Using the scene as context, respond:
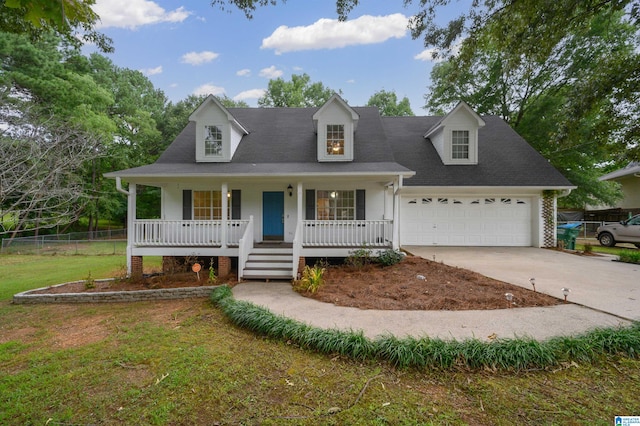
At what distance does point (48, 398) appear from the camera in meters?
3.09

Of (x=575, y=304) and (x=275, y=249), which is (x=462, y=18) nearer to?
(x=575, y=304)

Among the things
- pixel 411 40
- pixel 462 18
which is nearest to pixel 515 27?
pixel 462 18

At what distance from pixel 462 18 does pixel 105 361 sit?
9.34 metres

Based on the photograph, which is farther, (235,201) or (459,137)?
(459,137)

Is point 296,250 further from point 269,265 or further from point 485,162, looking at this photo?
point 485,162

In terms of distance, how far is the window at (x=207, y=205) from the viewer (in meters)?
10.3

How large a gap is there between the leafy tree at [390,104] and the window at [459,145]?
1689cm

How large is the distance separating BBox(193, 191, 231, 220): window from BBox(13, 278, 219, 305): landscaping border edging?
3824 millimetres

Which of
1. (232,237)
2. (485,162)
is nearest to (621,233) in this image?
(485,162)

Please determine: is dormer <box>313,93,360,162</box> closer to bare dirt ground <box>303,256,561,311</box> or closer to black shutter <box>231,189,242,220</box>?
black shutter <box>231,189,242,220</box>

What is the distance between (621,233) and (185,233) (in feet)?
66.1

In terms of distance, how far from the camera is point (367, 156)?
10.5m

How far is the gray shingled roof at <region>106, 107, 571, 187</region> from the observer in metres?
9.03

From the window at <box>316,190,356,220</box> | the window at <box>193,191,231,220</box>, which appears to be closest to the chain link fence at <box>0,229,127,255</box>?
the window at <box>193,191,231,220</box>
